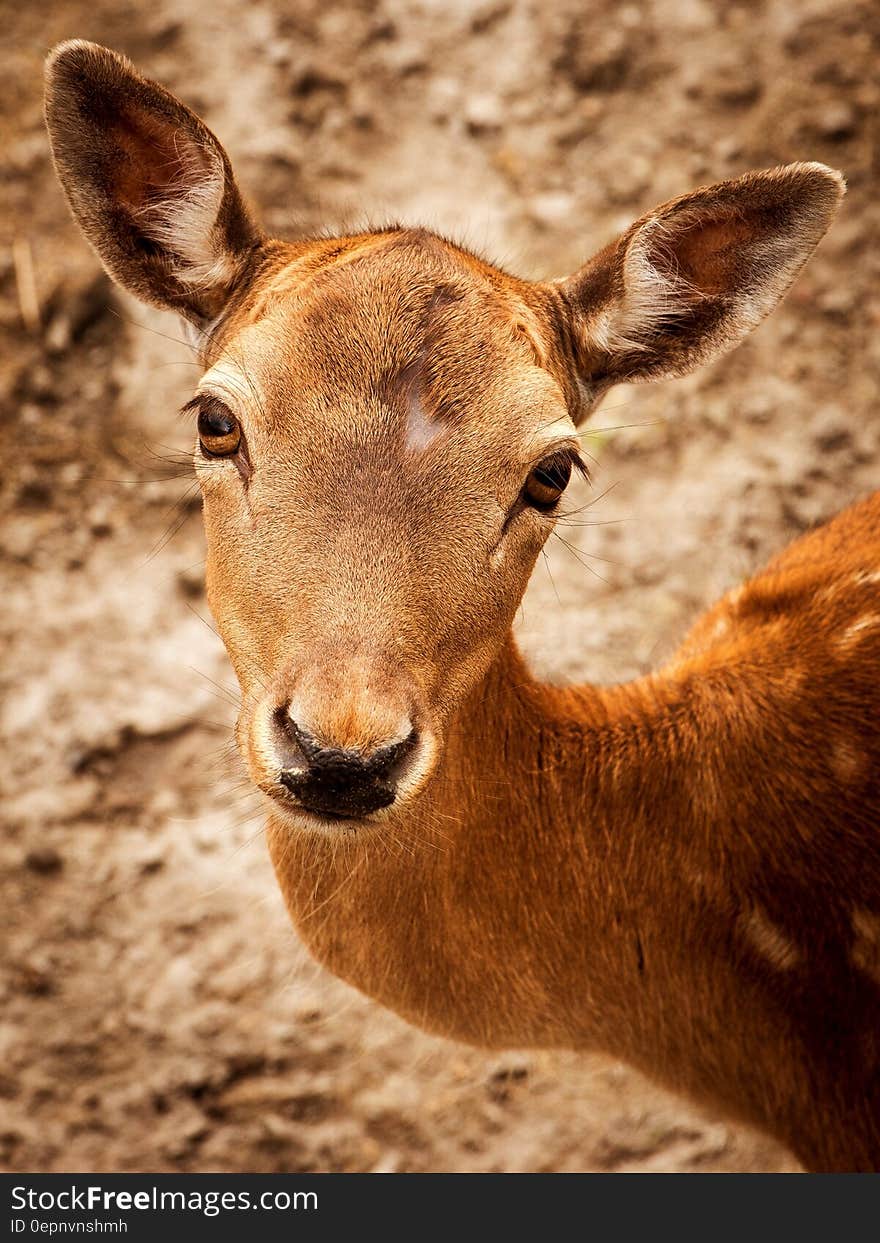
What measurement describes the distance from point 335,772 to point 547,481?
2.91 ft

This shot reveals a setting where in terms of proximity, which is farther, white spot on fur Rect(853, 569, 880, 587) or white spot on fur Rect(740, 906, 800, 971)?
white spot on fur Rect(853, 569, 880, 587)

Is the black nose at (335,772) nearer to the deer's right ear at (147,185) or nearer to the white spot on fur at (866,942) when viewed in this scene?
the deer's right ear at (147,185)

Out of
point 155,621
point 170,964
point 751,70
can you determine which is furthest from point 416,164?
point 170,964

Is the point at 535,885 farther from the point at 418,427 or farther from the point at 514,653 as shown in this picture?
the point at 418,427

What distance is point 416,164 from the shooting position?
6039 millimetres

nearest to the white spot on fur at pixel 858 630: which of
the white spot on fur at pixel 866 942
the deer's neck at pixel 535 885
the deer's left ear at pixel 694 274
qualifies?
the deer's neck at pixel 535 885

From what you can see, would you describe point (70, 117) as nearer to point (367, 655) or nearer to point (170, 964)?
point (367, 655)

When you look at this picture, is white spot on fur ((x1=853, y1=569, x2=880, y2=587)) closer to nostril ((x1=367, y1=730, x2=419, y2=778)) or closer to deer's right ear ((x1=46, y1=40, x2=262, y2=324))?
nostril ((x1=367, y1=730, x2=419, y2=778))

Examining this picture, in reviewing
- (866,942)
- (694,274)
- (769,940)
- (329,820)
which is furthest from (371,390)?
(866,942)

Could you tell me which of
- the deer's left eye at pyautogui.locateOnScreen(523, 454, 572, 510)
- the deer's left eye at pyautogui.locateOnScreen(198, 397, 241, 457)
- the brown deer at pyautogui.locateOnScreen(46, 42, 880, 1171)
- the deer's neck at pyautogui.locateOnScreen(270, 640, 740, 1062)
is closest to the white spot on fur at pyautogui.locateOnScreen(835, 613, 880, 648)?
the brown deer at pyautogui.locateOnScreen(46, 42, 880, 1171)

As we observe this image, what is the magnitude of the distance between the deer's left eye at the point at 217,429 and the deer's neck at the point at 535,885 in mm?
860

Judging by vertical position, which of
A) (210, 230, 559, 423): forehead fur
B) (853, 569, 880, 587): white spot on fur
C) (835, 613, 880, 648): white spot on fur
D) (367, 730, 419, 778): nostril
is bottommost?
(835, 613, 880, 648): white spot on fur

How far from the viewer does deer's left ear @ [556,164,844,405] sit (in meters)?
3.01

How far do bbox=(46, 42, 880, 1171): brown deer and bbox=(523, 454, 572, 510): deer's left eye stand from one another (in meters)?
0.01
